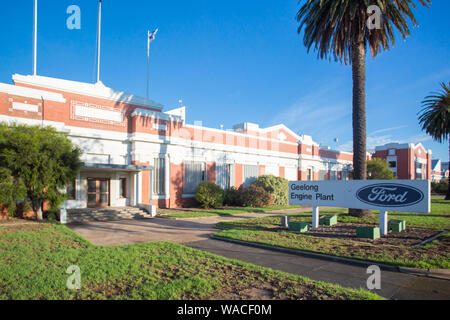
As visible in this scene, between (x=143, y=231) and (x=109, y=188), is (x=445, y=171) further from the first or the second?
(x=143, y=231)

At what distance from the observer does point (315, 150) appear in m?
35.8

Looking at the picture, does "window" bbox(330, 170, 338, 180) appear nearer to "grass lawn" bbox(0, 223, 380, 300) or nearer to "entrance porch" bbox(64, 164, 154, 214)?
"entrance porch" bbox(64, 164, 154, 214)

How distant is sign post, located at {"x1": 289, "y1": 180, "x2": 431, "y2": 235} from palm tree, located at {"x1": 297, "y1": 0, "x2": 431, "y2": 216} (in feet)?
12.3

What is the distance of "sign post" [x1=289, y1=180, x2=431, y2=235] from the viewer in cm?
985

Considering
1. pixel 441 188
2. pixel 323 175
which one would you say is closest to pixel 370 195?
pixel 323 175

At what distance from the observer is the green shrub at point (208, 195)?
2188 centimetres

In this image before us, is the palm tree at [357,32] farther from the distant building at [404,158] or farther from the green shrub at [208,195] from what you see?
the distant building at [404,158]

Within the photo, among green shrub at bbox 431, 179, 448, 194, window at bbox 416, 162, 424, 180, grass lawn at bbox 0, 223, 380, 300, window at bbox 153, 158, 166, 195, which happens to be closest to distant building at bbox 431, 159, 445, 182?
window at bbox 416, 162, 424, 180

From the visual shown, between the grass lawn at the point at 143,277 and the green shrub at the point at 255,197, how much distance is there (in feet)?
51.1

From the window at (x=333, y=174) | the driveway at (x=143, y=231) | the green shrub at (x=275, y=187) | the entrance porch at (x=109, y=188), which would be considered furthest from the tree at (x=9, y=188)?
the window at (x=333, y=174)

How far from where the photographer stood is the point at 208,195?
2191cm

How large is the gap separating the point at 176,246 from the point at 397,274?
19.8 ft
